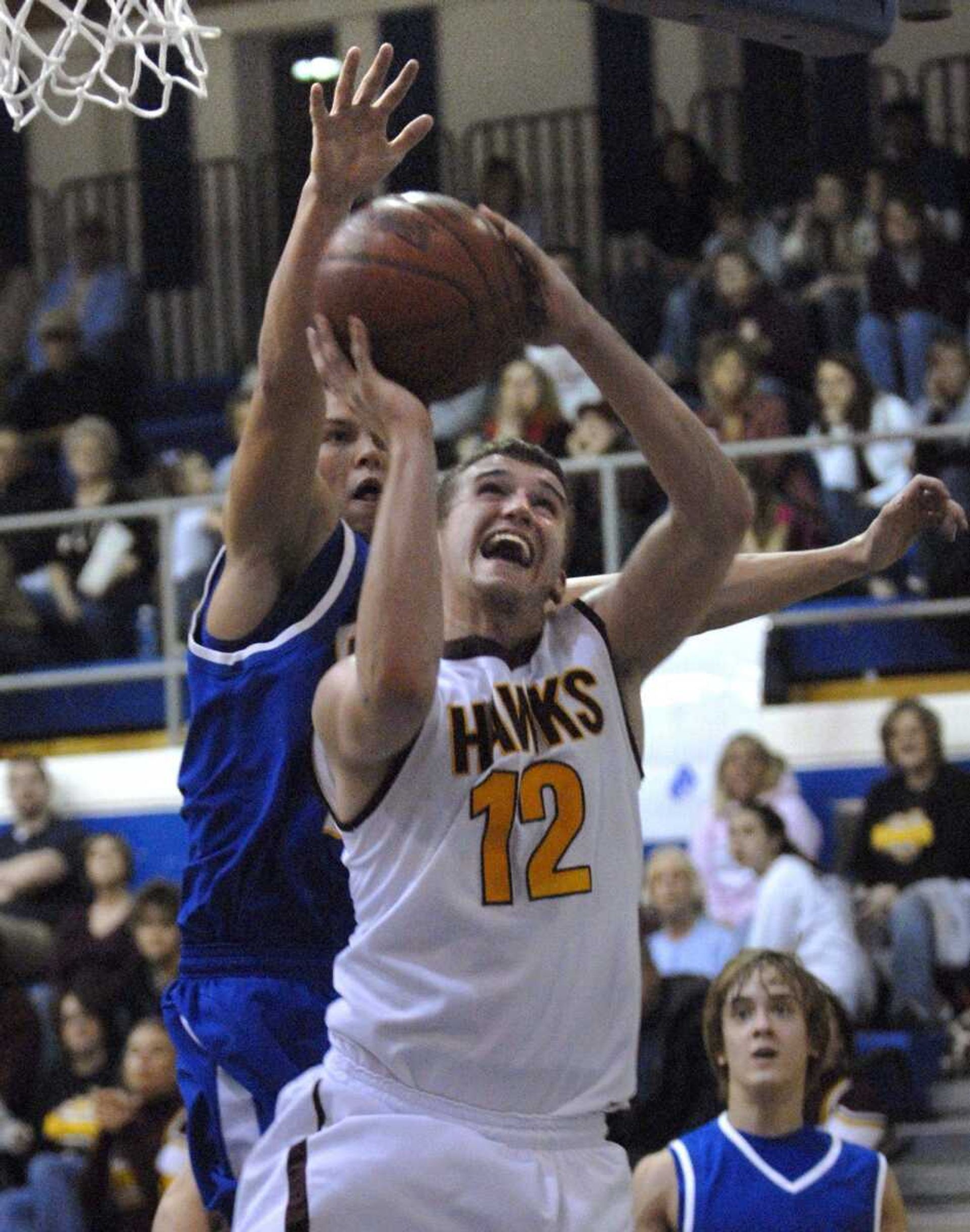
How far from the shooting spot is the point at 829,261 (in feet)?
36.4

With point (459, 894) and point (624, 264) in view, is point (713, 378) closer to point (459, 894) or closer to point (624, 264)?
point (624, 264)

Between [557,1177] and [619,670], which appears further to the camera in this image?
[619,670]

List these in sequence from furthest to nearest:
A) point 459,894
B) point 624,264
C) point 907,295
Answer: point 624,264, point 907,295, point 459,894

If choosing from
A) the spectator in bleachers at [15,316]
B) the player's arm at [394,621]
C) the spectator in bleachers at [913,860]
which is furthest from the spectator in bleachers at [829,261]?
the player's arm at [394,621]

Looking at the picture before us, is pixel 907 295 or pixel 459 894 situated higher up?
pixel 907 295

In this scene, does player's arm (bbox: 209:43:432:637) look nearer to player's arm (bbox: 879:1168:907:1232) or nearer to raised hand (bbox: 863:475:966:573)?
raised hand (bbox: 863:475:966:573)

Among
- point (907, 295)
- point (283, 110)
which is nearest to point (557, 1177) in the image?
point (907, 295)

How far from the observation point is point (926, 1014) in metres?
7.52

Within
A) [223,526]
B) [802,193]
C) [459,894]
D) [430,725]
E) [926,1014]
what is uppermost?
[802,193]

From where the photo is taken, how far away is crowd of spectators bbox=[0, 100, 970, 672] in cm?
920

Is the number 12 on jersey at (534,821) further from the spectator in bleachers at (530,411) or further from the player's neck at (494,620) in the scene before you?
the spectator in bleachers at (530,411)

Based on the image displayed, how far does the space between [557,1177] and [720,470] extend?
1.03m

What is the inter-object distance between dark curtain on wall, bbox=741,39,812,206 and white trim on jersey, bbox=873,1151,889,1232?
349 inches

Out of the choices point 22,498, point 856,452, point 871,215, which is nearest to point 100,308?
point 22,498
